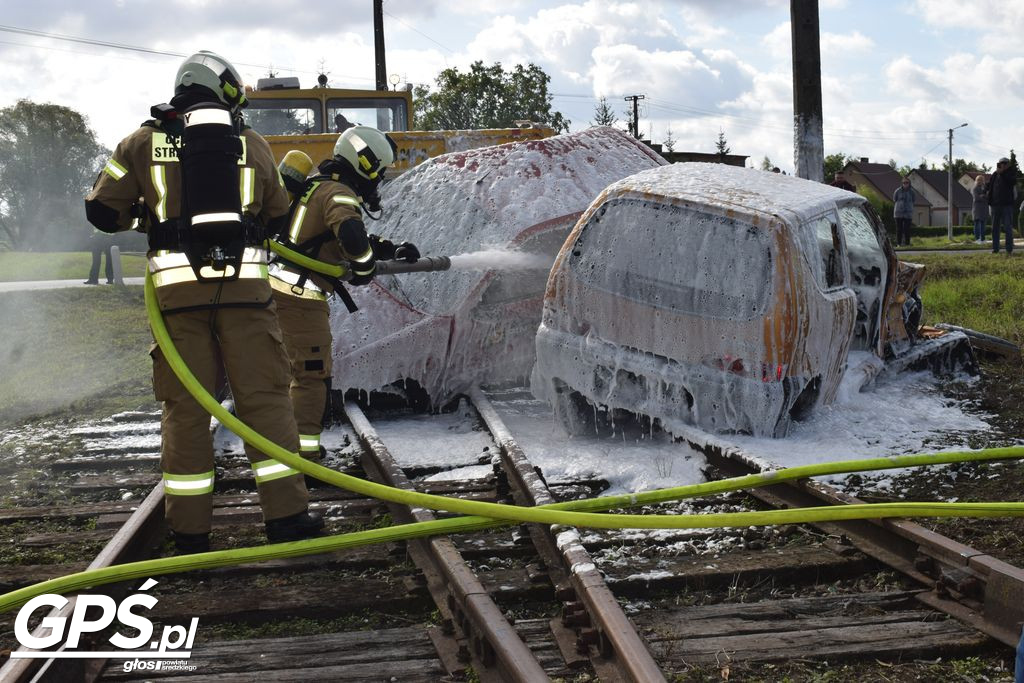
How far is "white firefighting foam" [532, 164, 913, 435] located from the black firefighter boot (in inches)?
88.4

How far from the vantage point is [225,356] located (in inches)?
183

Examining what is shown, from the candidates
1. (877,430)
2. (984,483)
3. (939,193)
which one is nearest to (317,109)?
(877,430)

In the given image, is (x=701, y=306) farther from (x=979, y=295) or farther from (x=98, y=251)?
(x=98, y=251)

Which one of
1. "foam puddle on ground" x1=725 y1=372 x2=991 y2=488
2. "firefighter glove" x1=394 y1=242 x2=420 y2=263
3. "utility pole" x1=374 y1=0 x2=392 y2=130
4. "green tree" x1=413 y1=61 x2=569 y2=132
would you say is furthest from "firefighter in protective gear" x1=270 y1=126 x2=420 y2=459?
"green tree" x1=413 y1=61 x2=569 y2=132

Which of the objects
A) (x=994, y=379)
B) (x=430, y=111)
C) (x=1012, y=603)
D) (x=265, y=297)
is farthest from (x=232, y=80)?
(x=430, y=111)

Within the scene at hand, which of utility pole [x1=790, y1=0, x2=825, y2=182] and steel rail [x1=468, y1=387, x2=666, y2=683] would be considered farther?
utility pole [x1=790, y1=0, x2=825, y2=182]

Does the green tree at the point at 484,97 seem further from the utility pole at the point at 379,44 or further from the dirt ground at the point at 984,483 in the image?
the dirt ground at the point at 984,483

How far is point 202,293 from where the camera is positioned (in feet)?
15.1

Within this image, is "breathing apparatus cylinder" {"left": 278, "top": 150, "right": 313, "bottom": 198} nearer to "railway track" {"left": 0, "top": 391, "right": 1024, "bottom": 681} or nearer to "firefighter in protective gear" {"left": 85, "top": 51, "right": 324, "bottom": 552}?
"firefighter in protective gear" {"left": 85, "top": 51, "right": 324, "bottom": 552}

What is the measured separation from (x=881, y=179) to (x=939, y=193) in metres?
7.08

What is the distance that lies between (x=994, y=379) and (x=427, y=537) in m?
Answer: 6.23

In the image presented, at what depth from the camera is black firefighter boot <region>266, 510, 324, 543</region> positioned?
466 cm

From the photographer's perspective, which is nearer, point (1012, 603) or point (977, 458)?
point (1012, 603)

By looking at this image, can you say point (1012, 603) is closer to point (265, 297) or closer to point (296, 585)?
point (296, 585)
